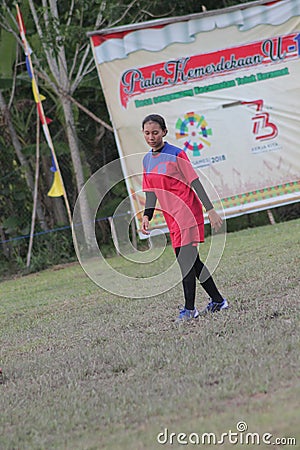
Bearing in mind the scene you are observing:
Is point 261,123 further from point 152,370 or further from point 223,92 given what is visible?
point 152,370

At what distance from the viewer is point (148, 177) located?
671 cm

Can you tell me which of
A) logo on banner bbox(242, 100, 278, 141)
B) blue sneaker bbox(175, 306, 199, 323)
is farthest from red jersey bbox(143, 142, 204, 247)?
logo on banner bbox(242, 100, 278, 141)

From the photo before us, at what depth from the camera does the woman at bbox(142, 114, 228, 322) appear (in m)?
6.55

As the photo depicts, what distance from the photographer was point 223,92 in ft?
45.4

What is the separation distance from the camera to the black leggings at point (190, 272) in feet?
21.9

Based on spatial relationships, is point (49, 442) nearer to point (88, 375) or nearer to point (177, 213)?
point (88, 375)

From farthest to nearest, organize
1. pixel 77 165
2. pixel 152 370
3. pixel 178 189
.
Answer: pixel 77 165 → pixel 178 189 → pixel 152 370

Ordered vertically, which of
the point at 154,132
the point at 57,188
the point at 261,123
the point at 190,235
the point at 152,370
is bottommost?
the point at 152,370

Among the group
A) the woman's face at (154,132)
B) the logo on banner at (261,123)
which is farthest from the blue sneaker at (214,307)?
the logo on banner at (261,123)

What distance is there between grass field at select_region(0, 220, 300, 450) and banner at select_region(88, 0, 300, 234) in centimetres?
520

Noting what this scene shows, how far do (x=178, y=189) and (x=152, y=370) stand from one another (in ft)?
6.27

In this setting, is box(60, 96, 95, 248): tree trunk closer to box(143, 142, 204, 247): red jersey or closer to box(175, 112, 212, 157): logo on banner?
box(175, 112, 212, 157): logo on banner

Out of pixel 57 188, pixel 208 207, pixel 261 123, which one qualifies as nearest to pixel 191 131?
pixel 261 123

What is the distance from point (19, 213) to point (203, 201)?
934 centimetres
